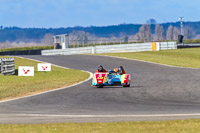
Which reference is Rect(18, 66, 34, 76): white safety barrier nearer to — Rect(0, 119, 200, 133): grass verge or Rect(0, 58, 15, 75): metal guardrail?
Rect(0, 58, 15, 75): metal guardrail

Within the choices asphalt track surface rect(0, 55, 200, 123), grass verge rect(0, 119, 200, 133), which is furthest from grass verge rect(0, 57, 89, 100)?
grass verge rect(0, 119, 200, 133)

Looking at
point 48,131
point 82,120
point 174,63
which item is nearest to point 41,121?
point 82,120

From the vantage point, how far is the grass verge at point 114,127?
9.53 metres

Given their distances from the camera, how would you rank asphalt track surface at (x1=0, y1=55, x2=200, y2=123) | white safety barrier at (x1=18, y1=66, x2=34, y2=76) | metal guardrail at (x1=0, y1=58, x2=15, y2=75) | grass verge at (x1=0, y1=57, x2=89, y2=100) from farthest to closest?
metal guardrail at (x1=0, y1=58, x2=15, y2=75) < white safety barrier at (x1=18, y1=66, x2=34, y2=76) < grass verge at (x1=0, y1=57, x2=89, y2=100) < asphalt track surface at (x1=0, y1=55, x2=200, y2=123)

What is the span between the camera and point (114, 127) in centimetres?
995

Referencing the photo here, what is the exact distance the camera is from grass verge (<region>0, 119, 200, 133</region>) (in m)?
9.53

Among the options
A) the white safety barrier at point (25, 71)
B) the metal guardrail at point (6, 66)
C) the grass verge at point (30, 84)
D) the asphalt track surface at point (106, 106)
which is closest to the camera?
the asphalt track surface at point (106, 106)

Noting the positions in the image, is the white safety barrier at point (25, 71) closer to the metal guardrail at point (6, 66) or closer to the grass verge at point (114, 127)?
the metal guardrail at point (6, 66)

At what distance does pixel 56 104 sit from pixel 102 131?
6391 millimetres

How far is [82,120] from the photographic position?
11445mm

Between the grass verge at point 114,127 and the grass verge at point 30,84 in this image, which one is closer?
the grass verge at point 114,127

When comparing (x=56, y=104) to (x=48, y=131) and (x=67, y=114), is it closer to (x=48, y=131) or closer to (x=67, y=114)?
(x=67, y=114)

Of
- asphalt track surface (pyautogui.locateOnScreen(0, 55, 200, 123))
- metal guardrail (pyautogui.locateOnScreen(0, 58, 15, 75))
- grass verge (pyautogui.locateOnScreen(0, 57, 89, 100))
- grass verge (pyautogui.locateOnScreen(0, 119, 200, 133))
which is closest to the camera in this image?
grass verge (pyautogui.locateOnScreen(0, 119, 200, 133))

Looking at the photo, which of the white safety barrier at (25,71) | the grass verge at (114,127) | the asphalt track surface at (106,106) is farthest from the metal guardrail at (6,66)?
A: the grass verge at (114,127)
